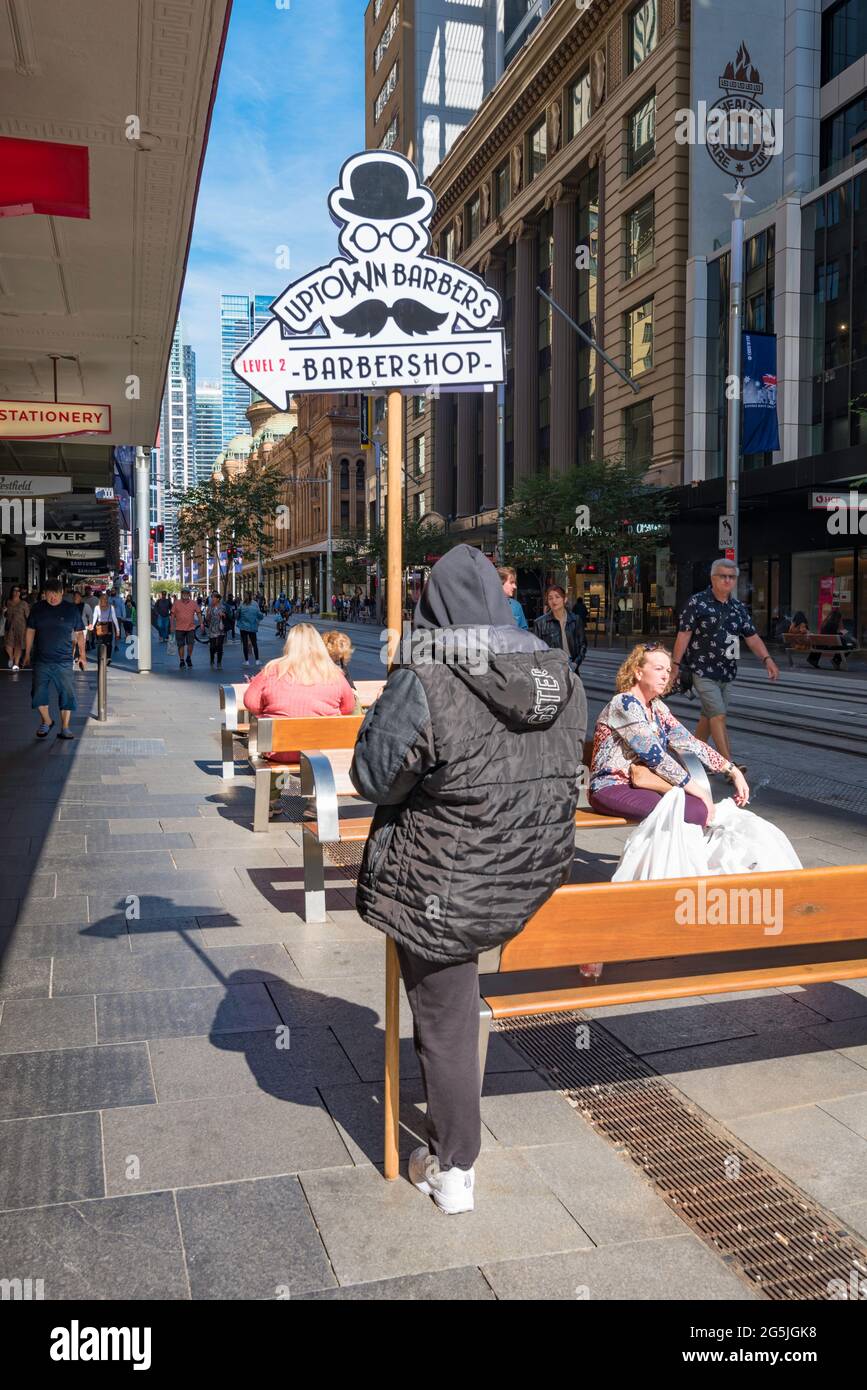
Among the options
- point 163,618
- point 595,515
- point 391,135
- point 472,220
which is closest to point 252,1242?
point 595,515

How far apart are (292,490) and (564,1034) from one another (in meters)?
131

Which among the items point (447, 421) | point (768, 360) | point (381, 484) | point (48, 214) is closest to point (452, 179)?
point (447, 421)

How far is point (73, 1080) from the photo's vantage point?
4.05m

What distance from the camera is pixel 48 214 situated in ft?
26.9

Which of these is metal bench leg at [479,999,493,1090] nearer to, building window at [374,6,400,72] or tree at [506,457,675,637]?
tree at [506,457,675,637]

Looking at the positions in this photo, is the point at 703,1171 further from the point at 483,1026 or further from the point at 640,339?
the point at 640,339

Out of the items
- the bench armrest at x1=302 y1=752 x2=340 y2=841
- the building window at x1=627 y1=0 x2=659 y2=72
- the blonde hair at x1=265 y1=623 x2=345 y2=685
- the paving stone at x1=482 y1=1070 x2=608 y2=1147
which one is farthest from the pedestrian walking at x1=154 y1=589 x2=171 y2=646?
the paving stone at x1=482 y1=1070 x2=608 y2=1147

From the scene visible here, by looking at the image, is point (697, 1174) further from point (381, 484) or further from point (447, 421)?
point (381, 484)

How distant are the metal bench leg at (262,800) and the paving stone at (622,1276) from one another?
18.2 ft

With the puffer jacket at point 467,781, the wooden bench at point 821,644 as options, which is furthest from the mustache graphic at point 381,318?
the wooden bench at point 821,644

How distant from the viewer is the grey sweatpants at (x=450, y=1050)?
3.16 m

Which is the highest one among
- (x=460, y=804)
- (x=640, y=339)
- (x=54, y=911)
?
(x=640, y=339)

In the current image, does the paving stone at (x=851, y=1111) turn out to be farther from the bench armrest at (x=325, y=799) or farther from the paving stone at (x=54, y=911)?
the paving stone at (x=54, y=911)

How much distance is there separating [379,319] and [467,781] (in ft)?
10.3
